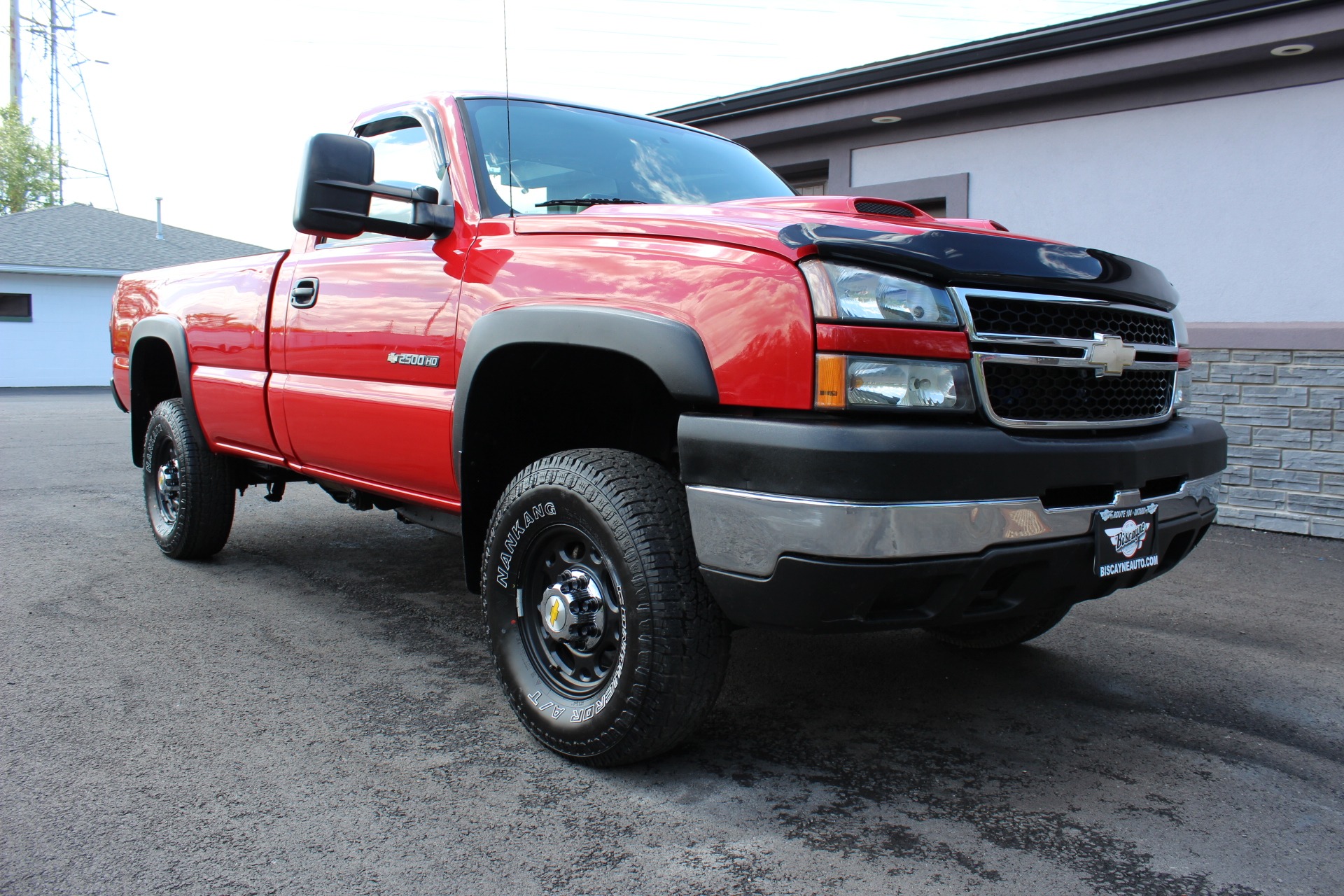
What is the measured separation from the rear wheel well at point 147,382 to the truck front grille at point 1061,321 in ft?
14.6

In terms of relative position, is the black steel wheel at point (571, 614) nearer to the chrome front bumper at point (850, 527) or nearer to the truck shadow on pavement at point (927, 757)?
the truck shadow on pavement at point (927, 757)

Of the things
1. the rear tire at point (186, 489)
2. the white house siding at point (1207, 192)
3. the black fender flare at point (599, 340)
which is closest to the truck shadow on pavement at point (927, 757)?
the black fender flare at point (599, 340)

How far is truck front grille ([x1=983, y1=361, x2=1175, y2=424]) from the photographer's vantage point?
94.2 inches

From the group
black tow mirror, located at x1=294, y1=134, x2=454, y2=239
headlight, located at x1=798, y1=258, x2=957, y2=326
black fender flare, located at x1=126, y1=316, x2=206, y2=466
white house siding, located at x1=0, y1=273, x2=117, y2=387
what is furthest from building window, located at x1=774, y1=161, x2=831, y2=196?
white house siding, located at x1=0, y1=273, x2=117, y2=387

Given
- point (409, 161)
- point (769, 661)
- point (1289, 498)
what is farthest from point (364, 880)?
point (1289, 498)

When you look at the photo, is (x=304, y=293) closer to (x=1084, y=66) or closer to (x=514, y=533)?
(x=514, y=533)

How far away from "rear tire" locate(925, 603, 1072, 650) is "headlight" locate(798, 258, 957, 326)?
1668 millimetres

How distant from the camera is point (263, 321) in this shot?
428 centimetres

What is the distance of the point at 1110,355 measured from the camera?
2551mm

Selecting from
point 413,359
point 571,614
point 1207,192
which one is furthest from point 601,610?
point 1207,192

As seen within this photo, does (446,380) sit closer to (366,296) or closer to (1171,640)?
(366,296)

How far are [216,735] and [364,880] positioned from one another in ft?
3.36

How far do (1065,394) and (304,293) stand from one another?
2.85m

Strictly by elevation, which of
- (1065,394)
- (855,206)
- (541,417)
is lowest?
(541,417)
